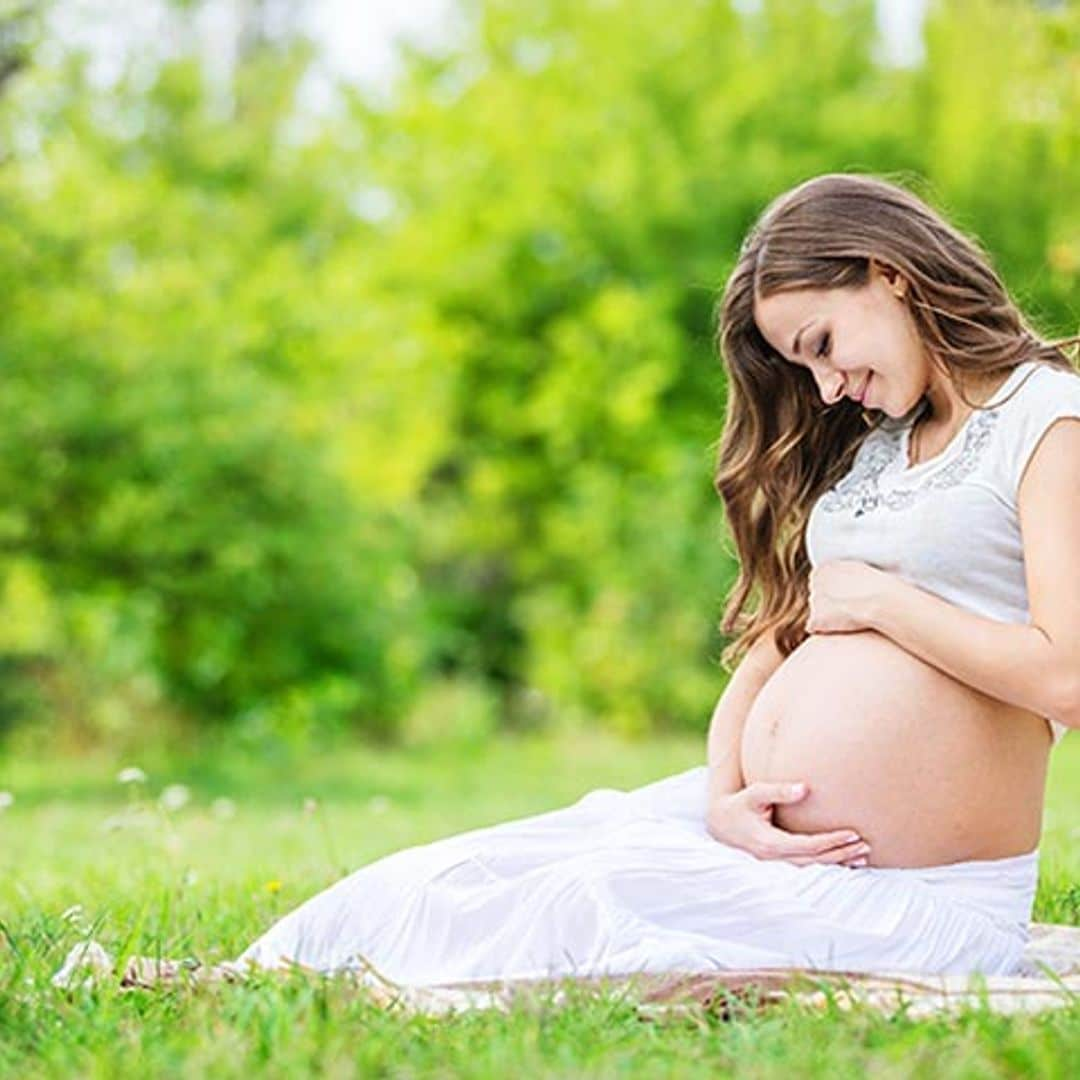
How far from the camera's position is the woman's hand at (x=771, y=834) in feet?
11.8

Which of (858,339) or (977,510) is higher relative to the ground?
(858,339)

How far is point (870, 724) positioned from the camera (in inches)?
142

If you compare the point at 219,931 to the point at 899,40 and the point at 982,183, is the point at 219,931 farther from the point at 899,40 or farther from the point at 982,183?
the point at 899,40

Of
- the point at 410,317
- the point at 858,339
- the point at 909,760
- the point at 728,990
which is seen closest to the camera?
the point at 728,990

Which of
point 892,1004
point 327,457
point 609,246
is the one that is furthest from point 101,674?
point 892,1004

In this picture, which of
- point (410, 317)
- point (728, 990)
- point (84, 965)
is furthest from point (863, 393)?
point (410, 317)

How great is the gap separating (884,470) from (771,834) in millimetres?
698

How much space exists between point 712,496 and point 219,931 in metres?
15.7

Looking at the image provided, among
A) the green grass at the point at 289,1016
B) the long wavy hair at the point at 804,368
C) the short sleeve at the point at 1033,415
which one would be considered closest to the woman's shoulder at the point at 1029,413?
the short sleeve at the point at 1033,415

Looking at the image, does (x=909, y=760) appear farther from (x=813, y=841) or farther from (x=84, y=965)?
(x=84, y=965)

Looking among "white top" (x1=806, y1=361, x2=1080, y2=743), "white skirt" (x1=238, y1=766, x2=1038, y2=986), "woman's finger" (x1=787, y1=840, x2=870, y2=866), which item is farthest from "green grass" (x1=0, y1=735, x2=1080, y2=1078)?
"white top" (x1=806, y1=361, x2=1080, y2=743)

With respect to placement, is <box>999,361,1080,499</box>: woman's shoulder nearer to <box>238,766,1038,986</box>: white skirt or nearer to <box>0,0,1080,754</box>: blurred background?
<box>238,766,1038,986</box>: white skirt

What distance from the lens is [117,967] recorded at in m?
3.51

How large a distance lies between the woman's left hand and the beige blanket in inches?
25.1
